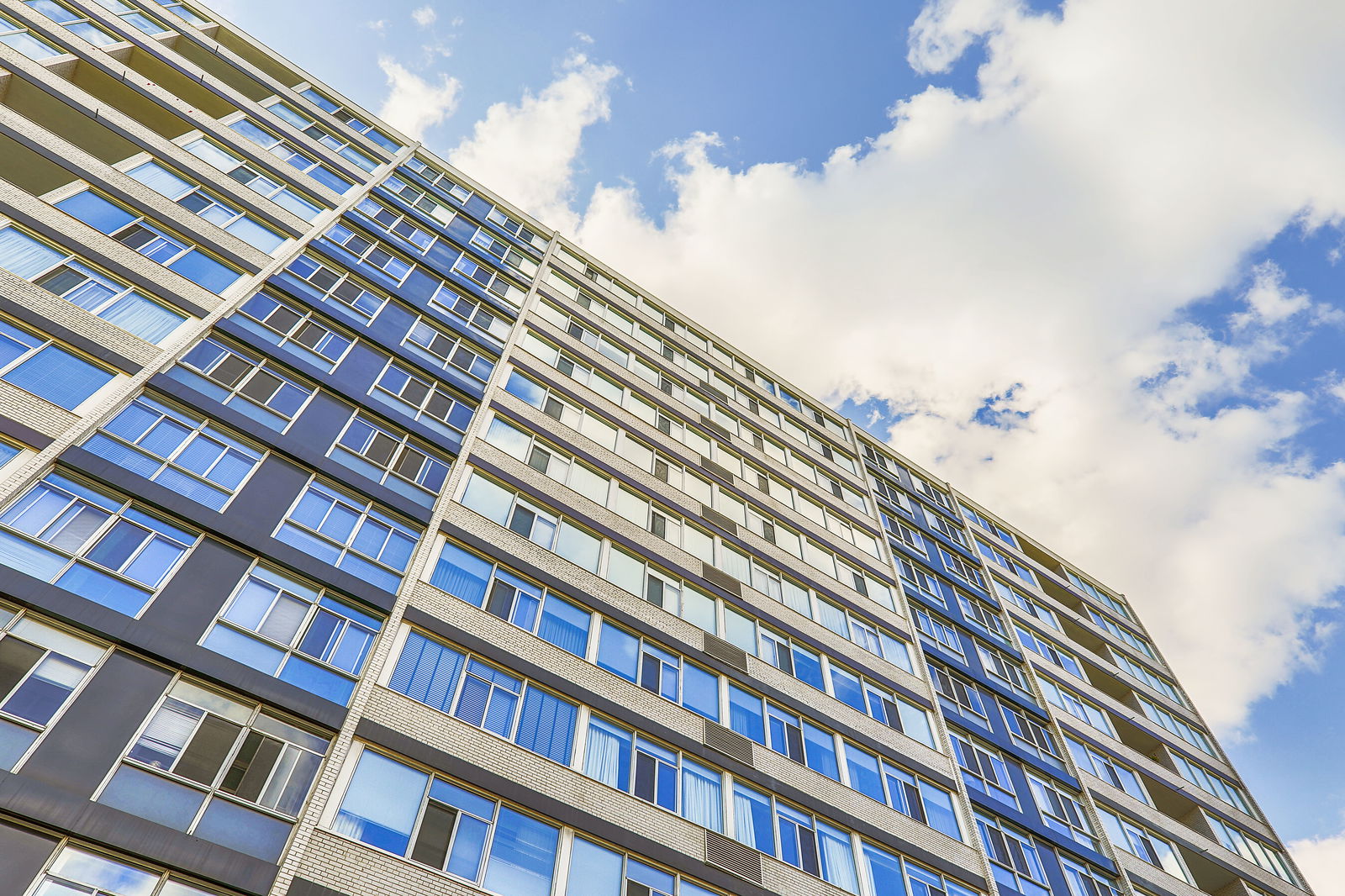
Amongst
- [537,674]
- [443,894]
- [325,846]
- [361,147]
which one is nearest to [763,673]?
[537,674]

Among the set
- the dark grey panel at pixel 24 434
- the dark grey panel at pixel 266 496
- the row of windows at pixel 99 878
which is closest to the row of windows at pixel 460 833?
the row of windows at pixel 99 878

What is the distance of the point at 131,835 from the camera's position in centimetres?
1207

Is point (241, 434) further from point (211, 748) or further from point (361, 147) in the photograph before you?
point (361, 147)

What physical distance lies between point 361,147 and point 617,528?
815 inches

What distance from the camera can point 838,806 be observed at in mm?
22984

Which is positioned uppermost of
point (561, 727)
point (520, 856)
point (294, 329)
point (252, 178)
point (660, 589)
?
point (252, 178)

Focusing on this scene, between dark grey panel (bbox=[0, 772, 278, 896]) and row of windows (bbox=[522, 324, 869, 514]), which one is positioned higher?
row of windows (bbox=[522, 324, 869, 514])

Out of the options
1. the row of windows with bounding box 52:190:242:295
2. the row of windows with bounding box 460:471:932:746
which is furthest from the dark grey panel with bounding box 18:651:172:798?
the row of windows with bounding box 52:190:242:295

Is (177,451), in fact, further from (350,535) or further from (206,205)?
(206,205)

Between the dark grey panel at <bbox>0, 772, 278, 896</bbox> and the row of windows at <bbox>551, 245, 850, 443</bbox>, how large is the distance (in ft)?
92.8

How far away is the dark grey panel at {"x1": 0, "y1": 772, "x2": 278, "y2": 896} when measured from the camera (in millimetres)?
11492

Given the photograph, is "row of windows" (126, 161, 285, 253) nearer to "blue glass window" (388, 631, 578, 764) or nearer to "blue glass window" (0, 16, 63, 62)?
"blue glass window" (0, 16, 63, 62)

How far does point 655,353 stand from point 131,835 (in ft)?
96.7

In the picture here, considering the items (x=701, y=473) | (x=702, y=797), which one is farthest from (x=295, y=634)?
(x=701, y=473)
